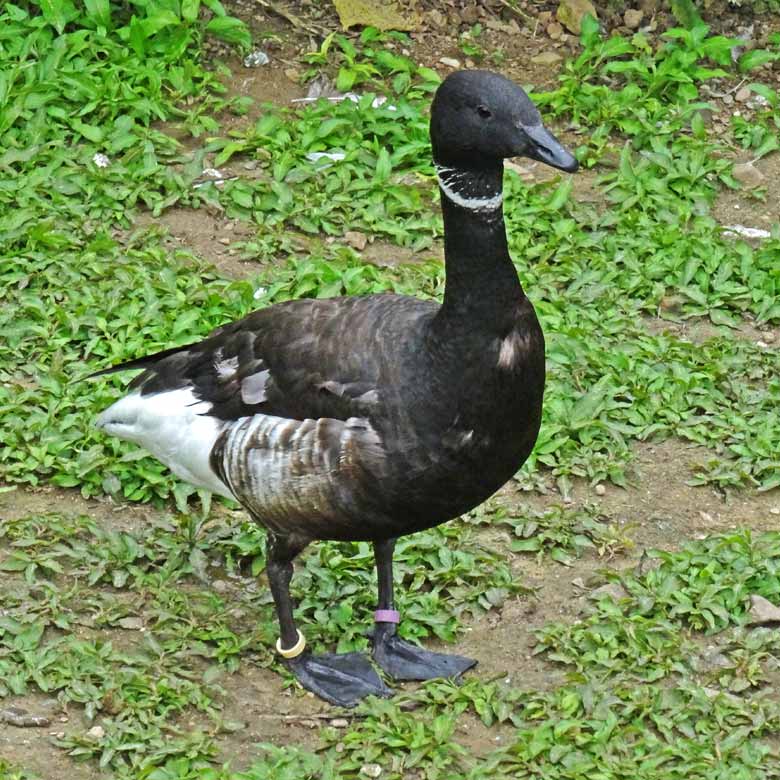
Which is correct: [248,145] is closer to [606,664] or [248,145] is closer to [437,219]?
[437,219]

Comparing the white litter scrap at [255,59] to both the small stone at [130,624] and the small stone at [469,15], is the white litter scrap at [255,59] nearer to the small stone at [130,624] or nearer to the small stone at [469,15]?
the small stone at [469,15]

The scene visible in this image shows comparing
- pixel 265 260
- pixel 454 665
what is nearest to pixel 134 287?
pixel 265 260

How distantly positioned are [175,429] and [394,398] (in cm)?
106

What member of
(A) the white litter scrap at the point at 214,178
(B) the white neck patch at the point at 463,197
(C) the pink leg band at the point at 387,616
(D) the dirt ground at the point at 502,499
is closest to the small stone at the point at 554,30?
(D) the dirt ground at the point at 502,499

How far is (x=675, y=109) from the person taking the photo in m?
9.32

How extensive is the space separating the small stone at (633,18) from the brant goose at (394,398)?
15.2ft

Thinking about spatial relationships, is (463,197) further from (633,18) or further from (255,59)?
(633,18)

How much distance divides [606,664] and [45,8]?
5.23 m

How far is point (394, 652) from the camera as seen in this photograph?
6129 mm

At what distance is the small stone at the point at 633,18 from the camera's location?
9852 mm

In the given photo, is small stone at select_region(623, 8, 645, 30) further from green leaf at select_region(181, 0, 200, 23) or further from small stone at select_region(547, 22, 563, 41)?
green leaf at select_region(181, 0, 200, 23)

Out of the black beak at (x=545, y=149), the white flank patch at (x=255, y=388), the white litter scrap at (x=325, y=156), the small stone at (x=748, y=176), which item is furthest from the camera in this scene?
the small stone at (x=748, y=176)

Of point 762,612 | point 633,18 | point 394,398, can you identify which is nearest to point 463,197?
point 394,398

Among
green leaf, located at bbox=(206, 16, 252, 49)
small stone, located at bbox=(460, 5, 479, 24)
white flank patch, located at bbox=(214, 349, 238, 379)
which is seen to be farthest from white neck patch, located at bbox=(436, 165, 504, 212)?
small stone, located at bbox=(460, 5, 479, 24)
